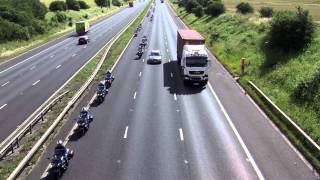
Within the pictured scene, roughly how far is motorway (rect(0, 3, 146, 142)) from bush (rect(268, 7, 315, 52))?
2314 cm

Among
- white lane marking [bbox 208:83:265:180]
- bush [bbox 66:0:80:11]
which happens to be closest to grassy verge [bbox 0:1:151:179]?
white lane marking [bbox 208:83:265:180]

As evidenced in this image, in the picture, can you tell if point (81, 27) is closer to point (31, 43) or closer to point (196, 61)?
point (31, 43)

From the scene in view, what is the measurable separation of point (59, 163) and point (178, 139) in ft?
27.0

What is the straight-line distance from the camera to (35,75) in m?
51.0

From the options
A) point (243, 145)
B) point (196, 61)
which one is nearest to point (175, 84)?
point (196, 61)

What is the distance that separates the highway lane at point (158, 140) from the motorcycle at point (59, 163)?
38 cm

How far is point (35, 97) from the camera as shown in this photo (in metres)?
39.8

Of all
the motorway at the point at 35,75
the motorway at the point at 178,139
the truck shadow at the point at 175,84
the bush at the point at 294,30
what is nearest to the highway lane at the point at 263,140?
the motorway at the point at 178,139

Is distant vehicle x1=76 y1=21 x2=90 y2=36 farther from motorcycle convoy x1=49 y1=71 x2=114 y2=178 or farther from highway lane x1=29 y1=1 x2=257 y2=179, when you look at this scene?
motorcycle convoy x1=49 y1=71 x2=114 y2=178

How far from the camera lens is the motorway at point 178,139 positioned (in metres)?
23.4

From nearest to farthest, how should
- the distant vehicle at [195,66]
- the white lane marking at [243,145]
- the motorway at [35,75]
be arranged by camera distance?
the white lane marking at [243,145] < the motorway at [35,75] < the distant vehicle at [195,66]

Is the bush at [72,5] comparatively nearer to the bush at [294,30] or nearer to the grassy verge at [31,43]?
the grassy verge at [31,43]

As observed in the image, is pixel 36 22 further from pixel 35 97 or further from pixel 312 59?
pixel 312 59

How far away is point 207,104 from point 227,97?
309 centimetres
